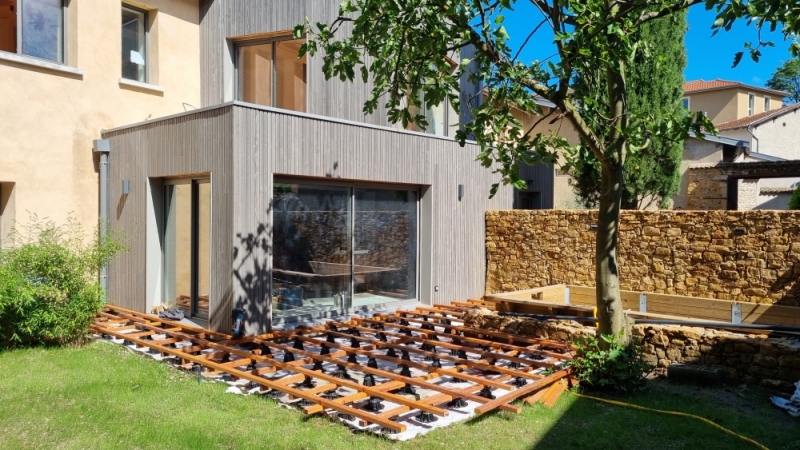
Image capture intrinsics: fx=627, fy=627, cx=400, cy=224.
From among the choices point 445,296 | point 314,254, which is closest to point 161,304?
point 314,254

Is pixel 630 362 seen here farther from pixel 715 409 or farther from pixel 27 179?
pixel 27 179

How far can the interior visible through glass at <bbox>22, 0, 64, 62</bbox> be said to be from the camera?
35.1ft

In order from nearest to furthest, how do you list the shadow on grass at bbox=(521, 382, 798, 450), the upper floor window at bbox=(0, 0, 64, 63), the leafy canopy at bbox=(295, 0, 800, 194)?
1. the shadow on grass at bbox=(521, 382, 798, 450)
2. the leafy canopy at bbox=(295, 0, 800, 194)
3. the upper floor window at bbox=(0, 0, 64, 63)

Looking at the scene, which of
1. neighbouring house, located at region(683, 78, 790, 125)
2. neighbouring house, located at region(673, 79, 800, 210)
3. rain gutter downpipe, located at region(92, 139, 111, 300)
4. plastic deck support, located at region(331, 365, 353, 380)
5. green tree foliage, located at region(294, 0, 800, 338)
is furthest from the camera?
neighbouring house, located at region(683, 78, 790, 125)

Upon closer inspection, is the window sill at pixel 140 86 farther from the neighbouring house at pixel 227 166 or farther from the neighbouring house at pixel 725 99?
the neighbouring house at pixel 725 99

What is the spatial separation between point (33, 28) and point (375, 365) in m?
8.59

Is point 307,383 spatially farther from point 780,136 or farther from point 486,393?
point 780,136

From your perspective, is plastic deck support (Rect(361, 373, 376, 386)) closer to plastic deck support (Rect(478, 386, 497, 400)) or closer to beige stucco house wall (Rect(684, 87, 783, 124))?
plastic deck support (Rect(478, 386, 497, 400))

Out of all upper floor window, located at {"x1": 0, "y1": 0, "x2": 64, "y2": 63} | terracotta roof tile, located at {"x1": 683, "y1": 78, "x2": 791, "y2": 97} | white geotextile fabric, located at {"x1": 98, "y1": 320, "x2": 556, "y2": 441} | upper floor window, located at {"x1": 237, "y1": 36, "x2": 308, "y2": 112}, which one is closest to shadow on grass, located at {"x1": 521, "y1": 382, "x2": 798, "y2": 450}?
white geotextile fabric, located at {"x1": 98, "y1": 320, "x2": 556, "y2": 441}

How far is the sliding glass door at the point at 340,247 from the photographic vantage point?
10.0m

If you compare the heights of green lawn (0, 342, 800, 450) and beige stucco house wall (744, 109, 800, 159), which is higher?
beige stucco house wall (744, 109, 800, 159)

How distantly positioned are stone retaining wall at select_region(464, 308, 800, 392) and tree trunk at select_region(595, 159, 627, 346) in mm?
1169

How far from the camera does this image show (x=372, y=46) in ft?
23.5

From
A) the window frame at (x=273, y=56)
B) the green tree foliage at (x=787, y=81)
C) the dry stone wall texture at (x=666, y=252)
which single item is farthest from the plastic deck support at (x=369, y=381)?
the green tree foliage at (x=787, y=81)
